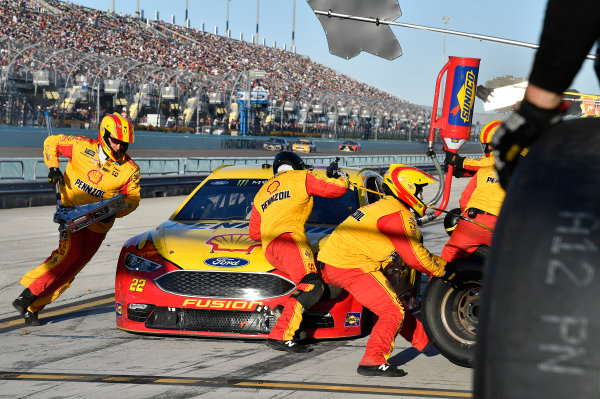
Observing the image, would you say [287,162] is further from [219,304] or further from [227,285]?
[219,304]

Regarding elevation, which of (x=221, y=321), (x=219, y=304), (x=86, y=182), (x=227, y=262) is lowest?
(x=221, y=321)

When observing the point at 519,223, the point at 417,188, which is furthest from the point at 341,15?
the point at 519,223

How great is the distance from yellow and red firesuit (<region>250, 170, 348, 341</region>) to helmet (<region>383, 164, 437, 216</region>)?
0.82m

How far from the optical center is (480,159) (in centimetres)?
815

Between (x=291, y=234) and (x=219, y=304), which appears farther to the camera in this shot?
(x=291, y=234)

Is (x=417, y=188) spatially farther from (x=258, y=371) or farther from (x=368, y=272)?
(x=258, y=371)

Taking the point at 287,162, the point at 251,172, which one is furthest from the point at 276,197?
the point at 251,172

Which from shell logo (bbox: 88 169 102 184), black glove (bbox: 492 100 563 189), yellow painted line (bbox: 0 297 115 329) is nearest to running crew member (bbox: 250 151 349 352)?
shell logo (bbox: 88 169 102 184)

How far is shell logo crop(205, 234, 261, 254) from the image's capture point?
7.25 meters

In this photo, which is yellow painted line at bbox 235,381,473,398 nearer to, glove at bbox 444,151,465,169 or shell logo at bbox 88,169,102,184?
shell logo at bbox 88,169,102,184

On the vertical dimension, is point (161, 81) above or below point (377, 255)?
above

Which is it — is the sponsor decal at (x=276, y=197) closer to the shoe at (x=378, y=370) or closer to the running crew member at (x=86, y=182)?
the running crew member at (x=86, y=182)

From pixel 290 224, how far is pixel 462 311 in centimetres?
158

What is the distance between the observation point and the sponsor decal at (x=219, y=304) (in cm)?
687
